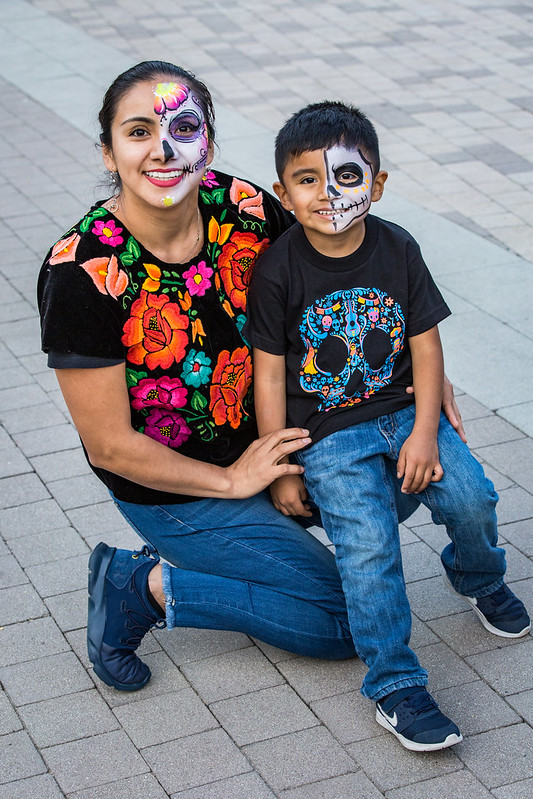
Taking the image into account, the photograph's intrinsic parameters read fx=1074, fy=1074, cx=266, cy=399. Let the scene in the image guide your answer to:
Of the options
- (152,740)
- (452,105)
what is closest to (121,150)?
(152,740)

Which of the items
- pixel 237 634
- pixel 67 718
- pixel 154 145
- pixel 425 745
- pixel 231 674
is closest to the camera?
pixel 425 745

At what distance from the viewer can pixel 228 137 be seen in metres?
7.15

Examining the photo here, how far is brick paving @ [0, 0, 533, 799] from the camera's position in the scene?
8.29 feet

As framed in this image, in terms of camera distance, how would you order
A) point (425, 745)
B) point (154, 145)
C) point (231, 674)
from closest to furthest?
1. point (425, 745)
2. point (154, 145)
3. point (231, 674)

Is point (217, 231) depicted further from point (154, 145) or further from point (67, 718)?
point (67, 718)

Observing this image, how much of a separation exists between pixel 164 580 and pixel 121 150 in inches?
41.9

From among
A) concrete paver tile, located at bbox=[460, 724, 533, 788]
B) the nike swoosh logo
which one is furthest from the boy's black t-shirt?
concrete paver tile, located at bbox=[460, 724, 533, 788]

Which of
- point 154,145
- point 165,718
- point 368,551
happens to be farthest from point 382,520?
point 154,145

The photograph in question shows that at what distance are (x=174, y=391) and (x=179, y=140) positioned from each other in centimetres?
61

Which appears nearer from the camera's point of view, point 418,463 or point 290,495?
point 418,463

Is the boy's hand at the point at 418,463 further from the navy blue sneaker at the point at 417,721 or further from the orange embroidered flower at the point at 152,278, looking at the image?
the orange embroidered flower at the point at 152,278

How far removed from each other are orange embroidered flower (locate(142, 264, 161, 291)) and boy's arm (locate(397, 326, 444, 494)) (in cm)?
66

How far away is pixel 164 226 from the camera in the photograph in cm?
262

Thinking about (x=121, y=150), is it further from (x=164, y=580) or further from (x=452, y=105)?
(x=452, y=105)
